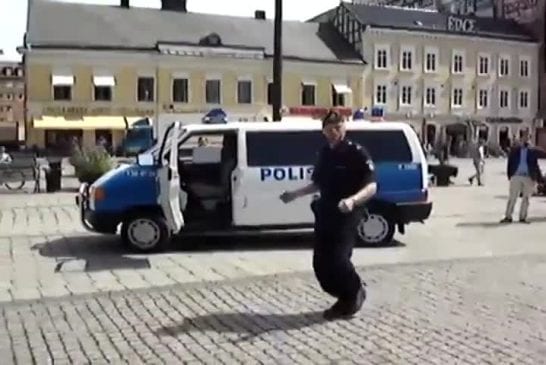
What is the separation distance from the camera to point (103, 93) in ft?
169

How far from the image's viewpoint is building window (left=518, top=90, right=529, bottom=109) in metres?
65.9

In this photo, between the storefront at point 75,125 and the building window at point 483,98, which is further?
the building window at point 483,98

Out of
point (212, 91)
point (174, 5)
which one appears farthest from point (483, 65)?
point (174, 5)

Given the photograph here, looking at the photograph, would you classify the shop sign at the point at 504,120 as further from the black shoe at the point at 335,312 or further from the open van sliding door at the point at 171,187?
the black shoe at the point at 335,312

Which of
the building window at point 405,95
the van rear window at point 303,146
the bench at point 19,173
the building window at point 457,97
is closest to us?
the van rear window at point 303,146

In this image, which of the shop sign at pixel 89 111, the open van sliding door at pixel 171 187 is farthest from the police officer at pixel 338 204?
the shop sign at pixel 89 111

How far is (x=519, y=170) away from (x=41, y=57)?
40.4 m

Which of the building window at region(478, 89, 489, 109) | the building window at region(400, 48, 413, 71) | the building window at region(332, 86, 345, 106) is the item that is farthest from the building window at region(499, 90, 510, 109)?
the building window at region(332, 86, 345, 106)

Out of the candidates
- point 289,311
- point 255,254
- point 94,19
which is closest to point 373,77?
point 94,19

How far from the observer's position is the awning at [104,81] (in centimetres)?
5106

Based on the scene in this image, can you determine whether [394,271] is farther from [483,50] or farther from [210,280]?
[483,50]

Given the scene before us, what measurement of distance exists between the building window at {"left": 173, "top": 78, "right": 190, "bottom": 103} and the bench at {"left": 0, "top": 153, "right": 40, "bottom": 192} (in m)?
30.7

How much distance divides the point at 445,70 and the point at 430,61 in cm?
151

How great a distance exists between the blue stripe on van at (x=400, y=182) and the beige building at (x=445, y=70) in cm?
4737
